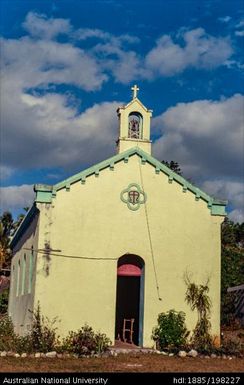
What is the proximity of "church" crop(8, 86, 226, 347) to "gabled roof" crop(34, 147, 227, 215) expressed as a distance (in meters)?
0.04

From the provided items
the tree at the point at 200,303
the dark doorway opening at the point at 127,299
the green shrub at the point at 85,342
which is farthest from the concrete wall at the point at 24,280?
the tree at the point at 200,303

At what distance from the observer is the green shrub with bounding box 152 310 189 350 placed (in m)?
20.9

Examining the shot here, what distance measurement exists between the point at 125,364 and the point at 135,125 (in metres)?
10.7

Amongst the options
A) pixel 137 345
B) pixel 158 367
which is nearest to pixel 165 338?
pixel 137 345

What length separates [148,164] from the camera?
22484 mm

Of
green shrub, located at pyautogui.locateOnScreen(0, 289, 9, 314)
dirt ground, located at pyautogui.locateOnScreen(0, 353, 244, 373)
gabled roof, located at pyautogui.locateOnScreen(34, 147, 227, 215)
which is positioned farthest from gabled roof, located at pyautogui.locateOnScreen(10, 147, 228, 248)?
green shrub, located at pyautogui.locateOnScreen(0, 289, 9, 314)

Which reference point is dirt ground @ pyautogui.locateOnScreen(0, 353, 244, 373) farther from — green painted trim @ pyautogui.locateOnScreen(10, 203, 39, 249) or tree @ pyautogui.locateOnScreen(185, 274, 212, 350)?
green painted trim @ pyautogui.locateOnScreen(10, 203, 39, 249)

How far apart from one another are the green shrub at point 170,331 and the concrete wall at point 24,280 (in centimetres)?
472

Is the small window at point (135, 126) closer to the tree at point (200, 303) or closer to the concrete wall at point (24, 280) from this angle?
the concrete wall at point (24, 280)

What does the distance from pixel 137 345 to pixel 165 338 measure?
5.13 feet

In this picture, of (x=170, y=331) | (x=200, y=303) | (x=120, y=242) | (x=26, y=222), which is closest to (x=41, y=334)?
(x=120, y=242)

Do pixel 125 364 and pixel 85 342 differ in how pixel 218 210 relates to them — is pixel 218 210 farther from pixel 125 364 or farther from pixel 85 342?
pixel 125 364

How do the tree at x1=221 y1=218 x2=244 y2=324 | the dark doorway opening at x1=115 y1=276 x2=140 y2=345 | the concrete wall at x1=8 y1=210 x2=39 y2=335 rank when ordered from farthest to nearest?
1. the tree at x1=221 y1=218 x2=244 y2=324
2. the dark doorway opening at x1=115 y1=276 x2=140 y2=345
3. the concrete wall at x1=8 y1=210 x2=39 y2=335
